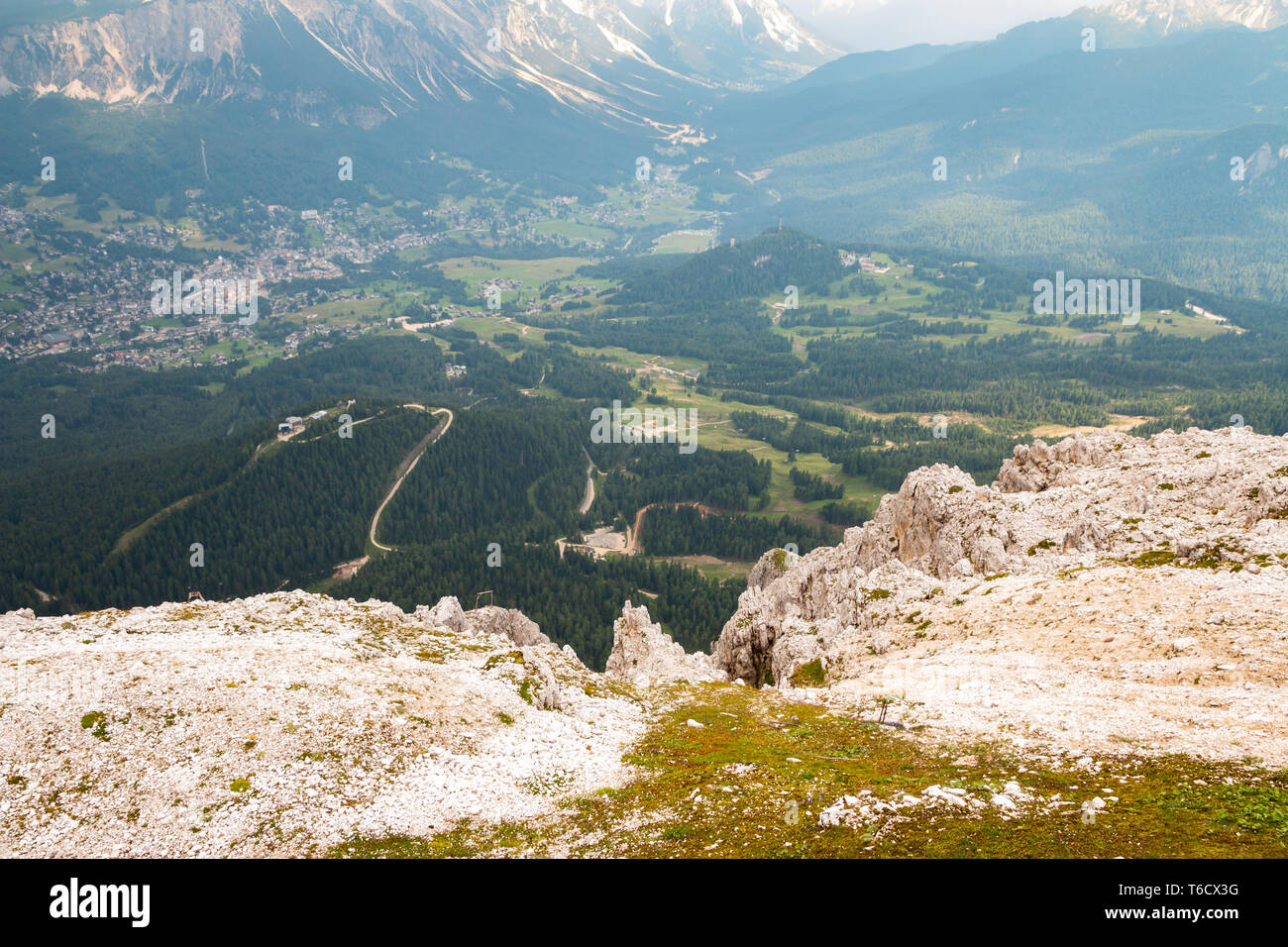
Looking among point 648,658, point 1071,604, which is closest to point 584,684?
point 648,658

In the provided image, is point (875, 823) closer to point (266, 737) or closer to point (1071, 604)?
point (266, 737)

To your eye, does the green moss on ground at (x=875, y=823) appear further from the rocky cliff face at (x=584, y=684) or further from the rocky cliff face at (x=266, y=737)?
the rocky cliff face at (x=266, y=737)

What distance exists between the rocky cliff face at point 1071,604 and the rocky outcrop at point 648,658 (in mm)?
5410

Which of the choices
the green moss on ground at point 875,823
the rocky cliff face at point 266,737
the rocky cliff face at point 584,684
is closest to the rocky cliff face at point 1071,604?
the rocky cliff face at point 584,684

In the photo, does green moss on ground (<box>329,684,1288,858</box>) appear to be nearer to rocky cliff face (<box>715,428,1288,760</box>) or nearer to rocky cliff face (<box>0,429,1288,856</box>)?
rocky cliff face (<box>0,429,1288,856</box>)

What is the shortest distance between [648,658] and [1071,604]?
36513mm

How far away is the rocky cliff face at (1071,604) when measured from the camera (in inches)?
1561

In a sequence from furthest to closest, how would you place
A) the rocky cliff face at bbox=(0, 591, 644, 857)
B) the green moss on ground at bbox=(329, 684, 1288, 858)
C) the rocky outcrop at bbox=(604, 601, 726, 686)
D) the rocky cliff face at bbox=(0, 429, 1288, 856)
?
the rocky outcrop at bbox=(604, 601, 726, 686), the rocky cliff face at bbox=(0, 429, 1288, 856), the rocky cliff face at bbox=(0, 591, 644, 857), the green moss on ground at bbox=(329, 684, 1288, 858)

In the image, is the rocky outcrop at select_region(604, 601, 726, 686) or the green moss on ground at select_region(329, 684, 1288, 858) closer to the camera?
the green moss on ground at select_region(329, 684, 1288, 858)

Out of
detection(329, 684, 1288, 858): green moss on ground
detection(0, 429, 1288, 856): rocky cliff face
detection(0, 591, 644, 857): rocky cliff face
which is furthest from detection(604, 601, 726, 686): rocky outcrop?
detection(329, 684, 1288, 858): green moss on ground

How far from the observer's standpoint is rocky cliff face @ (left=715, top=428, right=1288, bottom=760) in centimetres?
3966

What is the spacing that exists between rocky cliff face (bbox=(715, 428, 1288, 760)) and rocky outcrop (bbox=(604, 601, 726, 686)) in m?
5.41
